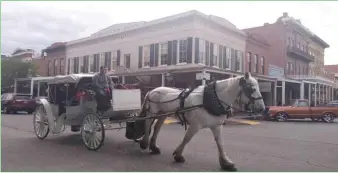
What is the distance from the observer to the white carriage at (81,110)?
7.78 metres

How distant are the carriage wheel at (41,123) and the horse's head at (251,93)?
18.9ft

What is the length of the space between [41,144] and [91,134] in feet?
5.39

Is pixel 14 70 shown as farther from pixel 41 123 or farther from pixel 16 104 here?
pixel 41 123

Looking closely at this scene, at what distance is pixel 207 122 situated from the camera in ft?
20.4

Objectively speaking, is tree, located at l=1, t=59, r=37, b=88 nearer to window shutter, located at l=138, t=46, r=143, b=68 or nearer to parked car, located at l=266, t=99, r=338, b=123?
window shutter, located at l=138, t=46, r=143, b=68

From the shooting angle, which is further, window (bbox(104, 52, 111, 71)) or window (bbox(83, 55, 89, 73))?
window (bbox(83, 55, 89, 73))

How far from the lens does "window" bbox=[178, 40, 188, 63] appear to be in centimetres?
2197

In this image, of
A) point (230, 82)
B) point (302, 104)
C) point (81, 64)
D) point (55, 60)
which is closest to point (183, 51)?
point (302, 104)

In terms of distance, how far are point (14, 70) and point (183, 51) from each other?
21.3 metres

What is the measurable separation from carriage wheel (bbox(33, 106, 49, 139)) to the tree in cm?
2781

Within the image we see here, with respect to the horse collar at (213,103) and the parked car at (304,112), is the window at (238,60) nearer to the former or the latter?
the parked car at (304,112)

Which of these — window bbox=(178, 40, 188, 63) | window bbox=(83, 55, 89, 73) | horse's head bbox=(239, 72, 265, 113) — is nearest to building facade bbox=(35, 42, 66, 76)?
window bbox=(83, 55, 89, 73)

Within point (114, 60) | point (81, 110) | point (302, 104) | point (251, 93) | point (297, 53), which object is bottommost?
point (302, 104)

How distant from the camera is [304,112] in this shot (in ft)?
68.5
